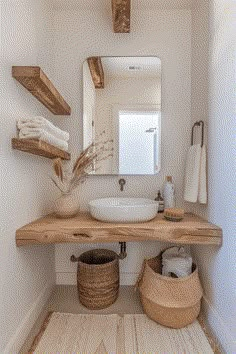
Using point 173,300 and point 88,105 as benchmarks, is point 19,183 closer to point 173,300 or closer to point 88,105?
point 88,105

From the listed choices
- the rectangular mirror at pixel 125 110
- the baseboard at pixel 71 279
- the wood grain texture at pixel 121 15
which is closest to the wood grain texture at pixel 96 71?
the rectangular mirror at pixel 125 110

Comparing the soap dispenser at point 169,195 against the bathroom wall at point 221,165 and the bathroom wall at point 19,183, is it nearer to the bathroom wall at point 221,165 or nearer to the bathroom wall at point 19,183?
the bathroom wall at point 221,165

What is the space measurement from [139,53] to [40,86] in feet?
3.09

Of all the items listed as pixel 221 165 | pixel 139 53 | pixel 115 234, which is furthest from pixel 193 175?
pixel 139 53

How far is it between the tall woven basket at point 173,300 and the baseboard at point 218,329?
9cm

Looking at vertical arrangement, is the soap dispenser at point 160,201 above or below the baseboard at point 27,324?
above

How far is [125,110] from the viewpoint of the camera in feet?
5.91

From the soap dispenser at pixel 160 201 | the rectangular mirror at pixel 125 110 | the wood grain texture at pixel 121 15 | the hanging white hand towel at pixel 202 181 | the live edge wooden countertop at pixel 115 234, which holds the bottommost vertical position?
the live edge wooden countertop at pixel 115 234

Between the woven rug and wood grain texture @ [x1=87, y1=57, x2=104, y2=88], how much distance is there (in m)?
1.71

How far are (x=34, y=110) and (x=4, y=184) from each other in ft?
1.97

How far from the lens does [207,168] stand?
153 cm

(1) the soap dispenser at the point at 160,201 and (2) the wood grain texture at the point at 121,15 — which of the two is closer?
(2) the wood grain texture at the point at 121,15

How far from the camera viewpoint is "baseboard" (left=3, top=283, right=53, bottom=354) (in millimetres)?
1199

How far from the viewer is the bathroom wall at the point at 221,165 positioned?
46.4 inches
